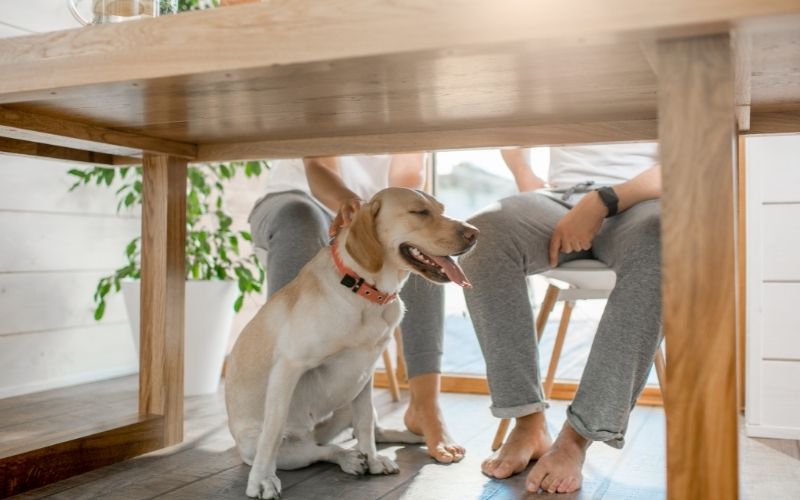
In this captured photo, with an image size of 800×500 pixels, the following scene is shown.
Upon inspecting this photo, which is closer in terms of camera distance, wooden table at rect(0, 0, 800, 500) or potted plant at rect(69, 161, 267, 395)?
wooden table at rect(0, 0, 800, 500)

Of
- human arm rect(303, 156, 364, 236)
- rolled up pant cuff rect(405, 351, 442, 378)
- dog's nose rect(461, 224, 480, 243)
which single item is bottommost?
rolled up pant cuff rect(405, 351, 442, 378)

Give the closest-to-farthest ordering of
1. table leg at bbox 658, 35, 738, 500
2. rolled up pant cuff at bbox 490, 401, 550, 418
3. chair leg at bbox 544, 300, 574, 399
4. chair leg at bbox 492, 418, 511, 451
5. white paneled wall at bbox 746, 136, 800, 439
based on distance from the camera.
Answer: table leg at bbox 658, 35, 738, 500 < rolled up pant cuff at bbox 490, 401, 550, 418 < chair leg at bbox 492, 418, 511, 451 < white paneled wall at bbox 746, 136, 800, 439 < chair leg at bbox 544, 300, 574, 399

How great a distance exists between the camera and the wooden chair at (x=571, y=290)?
1.89 meters

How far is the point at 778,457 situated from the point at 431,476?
0.90m

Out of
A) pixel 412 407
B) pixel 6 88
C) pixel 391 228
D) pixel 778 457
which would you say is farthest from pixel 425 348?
pixel 6 88

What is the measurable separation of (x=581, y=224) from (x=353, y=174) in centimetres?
84

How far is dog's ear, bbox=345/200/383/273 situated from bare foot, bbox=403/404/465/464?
0.54 m

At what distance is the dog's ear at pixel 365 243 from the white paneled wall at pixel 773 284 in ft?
3.88

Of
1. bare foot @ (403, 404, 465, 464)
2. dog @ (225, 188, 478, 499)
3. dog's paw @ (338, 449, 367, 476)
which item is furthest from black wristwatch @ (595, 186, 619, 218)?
dog's paw @ (338, 449, 367, 476)

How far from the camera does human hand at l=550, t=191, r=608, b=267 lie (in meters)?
1.77

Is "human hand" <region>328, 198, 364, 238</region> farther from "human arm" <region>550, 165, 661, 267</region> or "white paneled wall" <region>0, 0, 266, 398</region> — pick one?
"white paneled wall" <region>0, 0, 266, 398</region>

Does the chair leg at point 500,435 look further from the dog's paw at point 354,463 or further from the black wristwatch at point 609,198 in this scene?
the black wristwatch at point 609,198

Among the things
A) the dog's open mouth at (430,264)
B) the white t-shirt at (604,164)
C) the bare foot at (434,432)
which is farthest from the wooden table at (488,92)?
the bare foot at (434,432)

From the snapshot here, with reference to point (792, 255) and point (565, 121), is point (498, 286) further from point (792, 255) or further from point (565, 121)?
point (792, 255)
